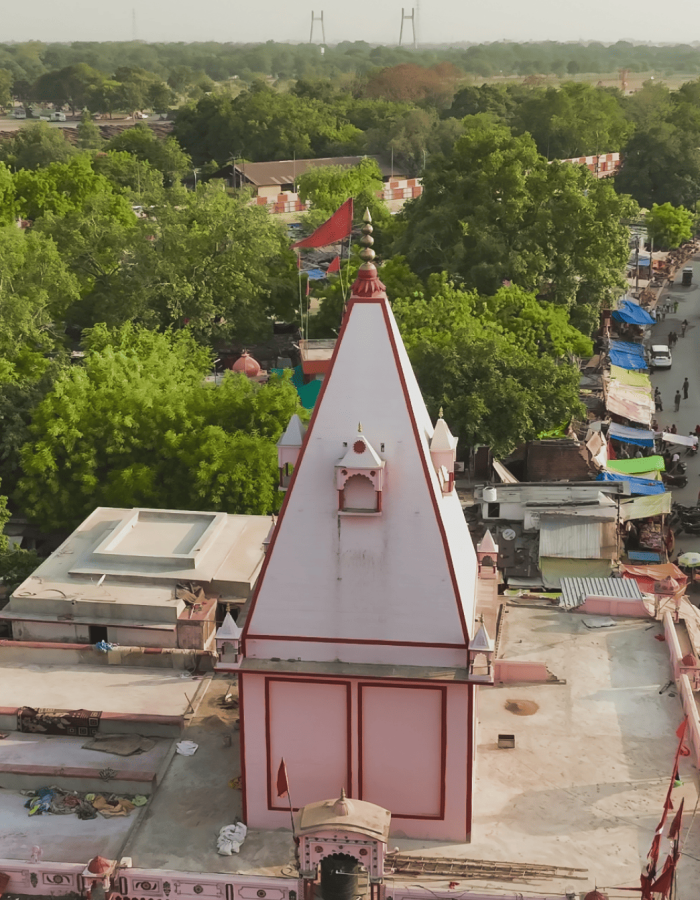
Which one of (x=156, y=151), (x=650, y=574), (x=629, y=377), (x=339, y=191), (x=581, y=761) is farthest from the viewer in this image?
(x=156, y=151)

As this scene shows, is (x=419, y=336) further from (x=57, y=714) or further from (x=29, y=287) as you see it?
(x=57, y=714)

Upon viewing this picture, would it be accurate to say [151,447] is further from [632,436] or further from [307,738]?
[632,436]

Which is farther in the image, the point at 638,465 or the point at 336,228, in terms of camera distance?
the point at 638,465

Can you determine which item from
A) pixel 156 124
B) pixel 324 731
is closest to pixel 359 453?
pixel 324 731

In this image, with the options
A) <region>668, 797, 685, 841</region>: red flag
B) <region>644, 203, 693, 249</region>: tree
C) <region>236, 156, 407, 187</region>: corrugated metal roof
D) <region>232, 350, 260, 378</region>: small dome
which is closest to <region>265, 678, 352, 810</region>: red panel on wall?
<region>668, 797, 685, 841</region>: red flag

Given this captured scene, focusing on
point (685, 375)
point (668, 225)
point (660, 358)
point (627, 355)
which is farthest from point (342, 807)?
point (668, 225)

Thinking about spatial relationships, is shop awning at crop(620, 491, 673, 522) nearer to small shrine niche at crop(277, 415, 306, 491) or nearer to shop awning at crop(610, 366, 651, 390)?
shop awning at crop(610, 366, 651, 390)

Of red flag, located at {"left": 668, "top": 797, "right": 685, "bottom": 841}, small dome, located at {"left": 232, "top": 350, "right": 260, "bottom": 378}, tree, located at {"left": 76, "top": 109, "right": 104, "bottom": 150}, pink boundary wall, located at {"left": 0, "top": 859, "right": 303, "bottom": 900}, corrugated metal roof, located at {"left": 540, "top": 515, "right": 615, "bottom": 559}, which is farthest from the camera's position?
tree, located at {"left": 76, "top": 109, "right": 104, "bottom": 150}
